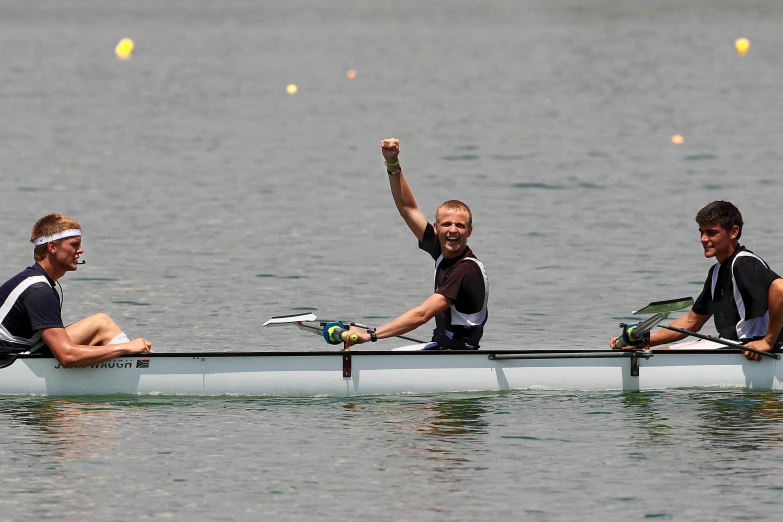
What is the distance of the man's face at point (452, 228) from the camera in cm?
1432

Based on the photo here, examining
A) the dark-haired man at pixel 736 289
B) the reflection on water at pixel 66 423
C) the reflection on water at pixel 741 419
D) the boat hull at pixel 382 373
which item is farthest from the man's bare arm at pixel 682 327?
the reflection on water at pixel 66 423

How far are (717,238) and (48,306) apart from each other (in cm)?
647

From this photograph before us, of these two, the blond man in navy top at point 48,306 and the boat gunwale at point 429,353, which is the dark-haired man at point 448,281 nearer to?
the boat gunwale at point 429,353

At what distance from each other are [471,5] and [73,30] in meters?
27.2

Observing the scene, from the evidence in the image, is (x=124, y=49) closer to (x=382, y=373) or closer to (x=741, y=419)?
(x=382, y=373)

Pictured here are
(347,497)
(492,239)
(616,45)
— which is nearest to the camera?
(347,497)

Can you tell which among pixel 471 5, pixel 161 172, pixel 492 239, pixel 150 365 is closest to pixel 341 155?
pixel 161 172

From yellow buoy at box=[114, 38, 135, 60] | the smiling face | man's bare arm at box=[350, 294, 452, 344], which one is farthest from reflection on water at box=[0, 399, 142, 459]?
yellow buoy at box=[114, 38, 135, 60]

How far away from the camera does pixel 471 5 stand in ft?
295

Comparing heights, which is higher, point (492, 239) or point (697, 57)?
point (697, 57)

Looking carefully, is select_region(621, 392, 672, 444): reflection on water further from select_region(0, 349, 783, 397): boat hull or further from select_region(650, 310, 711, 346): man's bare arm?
select_region(650, 310, 711, 346): man's bare arm

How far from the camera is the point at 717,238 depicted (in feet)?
47.9

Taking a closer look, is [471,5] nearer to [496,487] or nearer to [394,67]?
[394,67]

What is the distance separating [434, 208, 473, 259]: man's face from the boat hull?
1.11m
